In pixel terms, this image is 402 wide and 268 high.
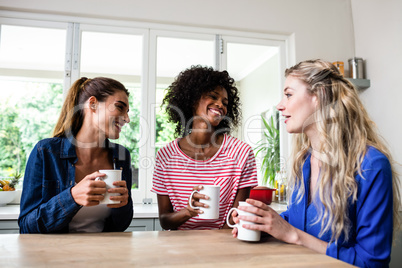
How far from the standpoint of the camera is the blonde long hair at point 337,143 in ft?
3.18

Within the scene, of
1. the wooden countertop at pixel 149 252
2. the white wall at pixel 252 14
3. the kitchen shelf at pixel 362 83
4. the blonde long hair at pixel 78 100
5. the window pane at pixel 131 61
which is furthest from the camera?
the kitchen shelf at pixel 362 83

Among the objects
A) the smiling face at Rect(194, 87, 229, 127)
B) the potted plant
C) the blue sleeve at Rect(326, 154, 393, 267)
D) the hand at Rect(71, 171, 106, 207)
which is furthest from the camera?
the potted plant

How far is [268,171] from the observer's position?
288cm

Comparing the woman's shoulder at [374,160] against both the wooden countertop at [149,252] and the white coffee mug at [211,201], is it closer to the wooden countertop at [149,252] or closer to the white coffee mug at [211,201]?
the wooden countertop at [149,252]

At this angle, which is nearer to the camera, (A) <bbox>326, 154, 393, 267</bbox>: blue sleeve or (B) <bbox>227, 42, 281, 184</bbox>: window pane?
(A) <bbox>326, 154, 393, 267</bbox>: blue sleeve

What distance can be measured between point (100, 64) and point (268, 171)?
217cm

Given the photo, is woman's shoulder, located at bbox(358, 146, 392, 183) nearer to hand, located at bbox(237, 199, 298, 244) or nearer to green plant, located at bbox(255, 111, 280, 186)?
hand, located at bbox(237, 199, 298, 244)

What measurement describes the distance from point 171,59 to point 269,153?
1244 millimetres

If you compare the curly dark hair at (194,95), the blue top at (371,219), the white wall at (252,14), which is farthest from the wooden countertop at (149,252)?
the white wall at (252,14)

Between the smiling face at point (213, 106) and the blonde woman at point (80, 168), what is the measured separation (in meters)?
0.40

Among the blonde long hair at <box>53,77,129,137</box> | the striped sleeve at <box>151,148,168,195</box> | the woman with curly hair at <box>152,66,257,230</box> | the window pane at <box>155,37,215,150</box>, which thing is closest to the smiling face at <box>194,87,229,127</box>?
the woman with curly hair at <box>152,66,257,230</box>

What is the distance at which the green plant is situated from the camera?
287cm

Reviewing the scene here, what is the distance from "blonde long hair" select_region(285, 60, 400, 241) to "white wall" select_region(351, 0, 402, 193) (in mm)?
1799

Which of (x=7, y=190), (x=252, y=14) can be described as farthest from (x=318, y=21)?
(x=7, y=190)
